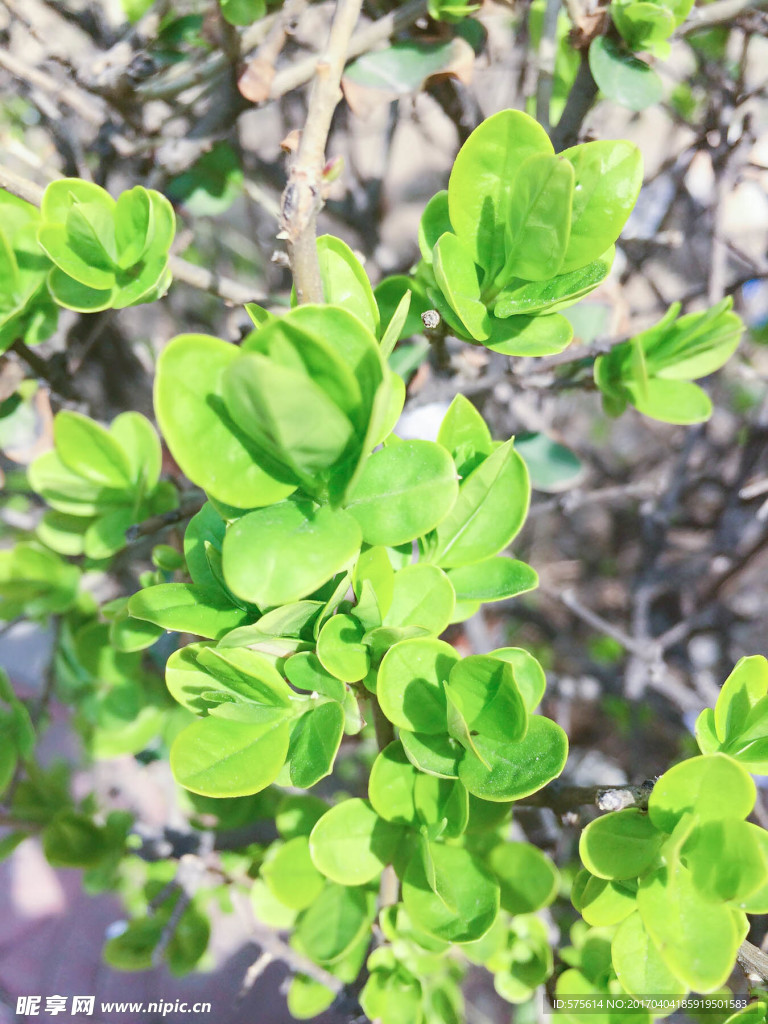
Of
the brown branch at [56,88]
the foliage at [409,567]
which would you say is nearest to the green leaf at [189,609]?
the foliage at [409,567]

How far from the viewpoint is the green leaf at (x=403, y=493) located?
36 cm

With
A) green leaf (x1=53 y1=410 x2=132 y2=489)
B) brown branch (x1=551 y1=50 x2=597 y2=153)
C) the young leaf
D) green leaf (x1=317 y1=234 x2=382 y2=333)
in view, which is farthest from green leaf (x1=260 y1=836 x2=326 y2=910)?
brown branch (x1=551 y1=50 x2=597 y2=153)

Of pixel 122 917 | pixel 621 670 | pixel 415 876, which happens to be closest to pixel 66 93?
pixel 415 876

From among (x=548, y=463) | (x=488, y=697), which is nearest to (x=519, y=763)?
(x=488, y=697)

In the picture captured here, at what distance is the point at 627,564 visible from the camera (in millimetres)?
1845

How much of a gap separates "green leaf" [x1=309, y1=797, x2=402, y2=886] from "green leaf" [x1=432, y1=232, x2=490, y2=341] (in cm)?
34

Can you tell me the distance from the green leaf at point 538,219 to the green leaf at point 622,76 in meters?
0.29

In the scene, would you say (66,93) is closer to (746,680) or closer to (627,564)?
(746,680)

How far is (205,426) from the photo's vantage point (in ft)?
1.07

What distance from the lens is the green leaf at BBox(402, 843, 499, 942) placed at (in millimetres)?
467

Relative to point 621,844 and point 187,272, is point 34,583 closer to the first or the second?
point 187,272

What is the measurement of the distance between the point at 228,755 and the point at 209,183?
2.40ft

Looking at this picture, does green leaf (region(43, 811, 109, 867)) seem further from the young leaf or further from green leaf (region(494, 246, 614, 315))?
green leaf (region(494, 246, 614, 315))

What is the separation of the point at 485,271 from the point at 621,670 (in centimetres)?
114
